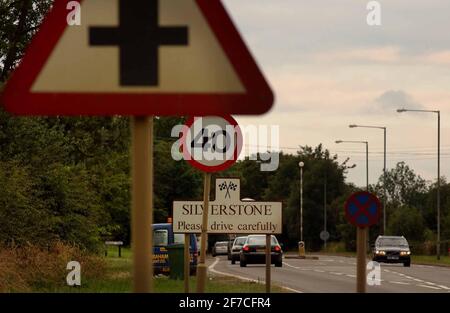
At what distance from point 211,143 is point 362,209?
80.4 inches

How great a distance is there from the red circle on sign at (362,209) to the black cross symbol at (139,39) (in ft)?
18.3

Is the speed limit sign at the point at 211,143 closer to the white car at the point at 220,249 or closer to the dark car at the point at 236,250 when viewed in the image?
the dark car at the point at 236,250

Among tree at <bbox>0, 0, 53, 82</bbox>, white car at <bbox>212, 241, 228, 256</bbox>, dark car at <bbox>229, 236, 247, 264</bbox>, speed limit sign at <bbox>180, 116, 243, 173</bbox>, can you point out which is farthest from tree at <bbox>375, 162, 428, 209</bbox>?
speed limit sign at <bbox>180, 116, 243, 173</bbox>

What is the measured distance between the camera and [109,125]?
35844 mm

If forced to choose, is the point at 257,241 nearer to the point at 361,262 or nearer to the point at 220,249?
the point at 361,262

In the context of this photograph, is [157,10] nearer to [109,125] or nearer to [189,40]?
[189,40]

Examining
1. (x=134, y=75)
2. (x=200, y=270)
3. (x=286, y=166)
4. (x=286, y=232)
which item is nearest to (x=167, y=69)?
(x=134, y=75)

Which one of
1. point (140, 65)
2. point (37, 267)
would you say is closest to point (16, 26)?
point (37, 267)

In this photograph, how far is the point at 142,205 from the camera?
205 inches

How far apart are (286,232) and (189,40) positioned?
133 meters

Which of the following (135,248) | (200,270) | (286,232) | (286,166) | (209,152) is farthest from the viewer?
(286,166)

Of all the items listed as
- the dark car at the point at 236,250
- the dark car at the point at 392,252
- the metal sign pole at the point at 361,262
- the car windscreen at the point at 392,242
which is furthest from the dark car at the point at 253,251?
the metal sign pole at the point at 361,262

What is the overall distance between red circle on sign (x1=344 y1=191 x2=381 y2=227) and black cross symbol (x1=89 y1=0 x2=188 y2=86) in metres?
5.57
